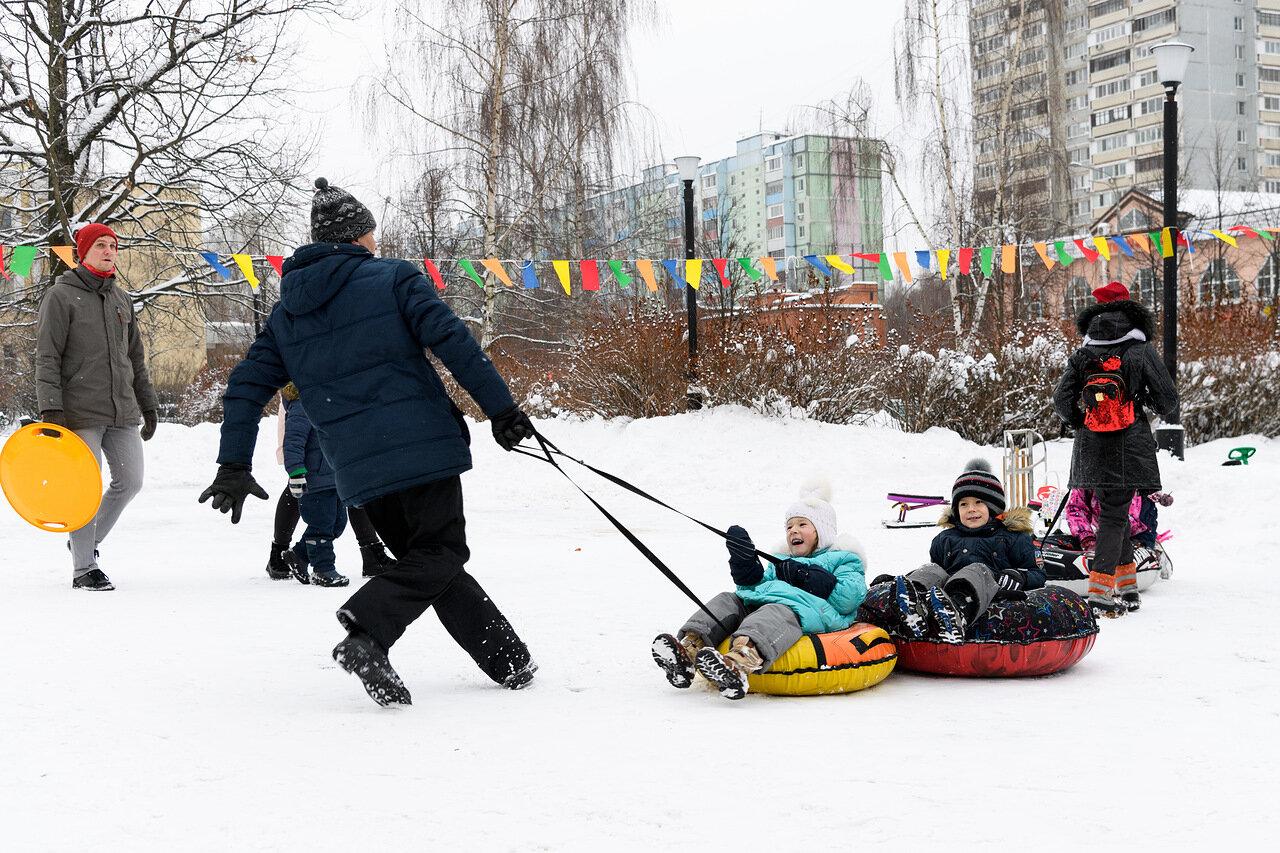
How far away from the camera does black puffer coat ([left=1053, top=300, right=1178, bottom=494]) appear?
6312mm

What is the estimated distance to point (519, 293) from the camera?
26.1 m

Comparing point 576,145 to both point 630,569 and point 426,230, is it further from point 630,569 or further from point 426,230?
point 630,569

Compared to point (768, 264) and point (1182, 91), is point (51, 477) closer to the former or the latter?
point (768, 264)

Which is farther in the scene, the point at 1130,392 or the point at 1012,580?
the point at 1130,392

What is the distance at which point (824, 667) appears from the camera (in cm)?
445

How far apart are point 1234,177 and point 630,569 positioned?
8848 centimetres

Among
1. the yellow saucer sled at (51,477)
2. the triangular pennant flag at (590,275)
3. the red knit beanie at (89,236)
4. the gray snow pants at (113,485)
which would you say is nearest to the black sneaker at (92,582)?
the gray snow pants at (113,485)

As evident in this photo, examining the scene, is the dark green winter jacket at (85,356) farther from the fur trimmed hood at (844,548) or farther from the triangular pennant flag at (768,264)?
the triangular pennant flag at (768,264)

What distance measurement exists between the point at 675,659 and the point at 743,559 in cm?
52

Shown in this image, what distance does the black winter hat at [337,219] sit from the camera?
442 cm

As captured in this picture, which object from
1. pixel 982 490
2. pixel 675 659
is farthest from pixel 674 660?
pixel 982 490

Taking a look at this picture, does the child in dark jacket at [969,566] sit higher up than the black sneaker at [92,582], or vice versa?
the child in dark jacket at [969,566]

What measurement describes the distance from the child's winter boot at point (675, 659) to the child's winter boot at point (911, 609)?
0.94 metres

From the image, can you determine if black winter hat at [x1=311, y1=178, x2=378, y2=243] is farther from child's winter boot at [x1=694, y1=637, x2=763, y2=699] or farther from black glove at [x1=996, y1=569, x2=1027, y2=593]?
black glove at [x1=996, y1=569, x2=1027, y2=593]
